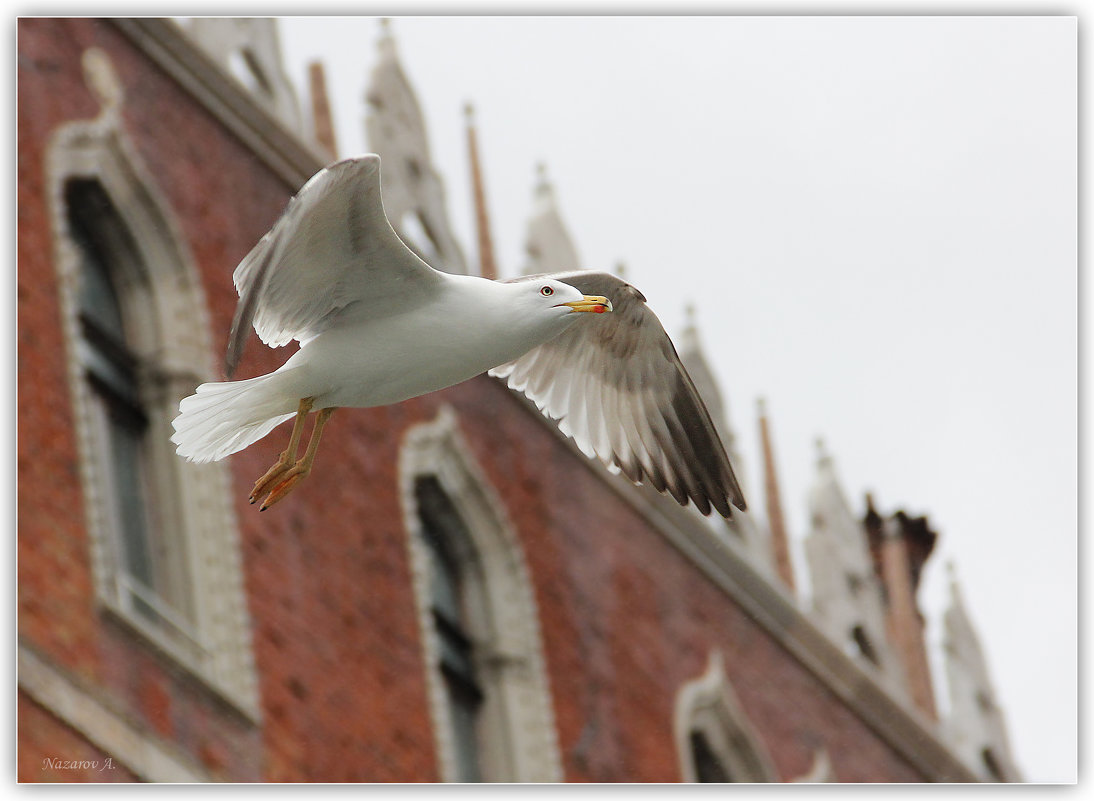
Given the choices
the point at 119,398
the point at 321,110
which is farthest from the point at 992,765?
the point at 119,398

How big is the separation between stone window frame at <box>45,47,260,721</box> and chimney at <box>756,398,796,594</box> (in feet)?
35.3

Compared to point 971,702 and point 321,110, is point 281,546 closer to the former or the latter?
point 321,110

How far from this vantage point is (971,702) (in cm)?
3378

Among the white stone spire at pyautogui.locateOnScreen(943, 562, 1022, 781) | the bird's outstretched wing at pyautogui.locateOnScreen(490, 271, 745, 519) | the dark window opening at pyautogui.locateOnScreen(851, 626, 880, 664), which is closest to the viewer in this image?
the bird's outstretched wing at pyautogui.locateOnScreen(490, 271, 745, 519)

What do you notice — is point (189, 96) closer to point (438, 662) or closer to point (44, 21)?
point (44, 21)

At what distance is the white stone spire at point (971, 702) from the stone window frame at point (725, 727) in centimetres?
539

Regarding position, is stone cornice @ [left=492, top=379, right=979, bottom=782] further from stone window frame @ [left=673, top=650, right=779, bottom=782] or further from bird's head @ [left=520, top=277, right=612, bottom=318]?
bird's head @ [left=520, top=277, right=612, bottom=318]

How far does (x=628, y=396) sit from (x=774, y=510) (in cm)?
1661

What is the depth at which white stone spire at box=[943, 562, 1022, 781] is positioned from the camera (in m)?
33.4

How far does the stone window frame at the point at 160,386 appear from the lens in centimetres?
2033

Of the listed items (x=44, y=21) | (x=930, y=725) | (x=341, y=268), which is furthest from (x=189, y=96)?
(x=930, y=725)

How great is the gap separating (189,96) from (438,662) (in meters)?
5.15

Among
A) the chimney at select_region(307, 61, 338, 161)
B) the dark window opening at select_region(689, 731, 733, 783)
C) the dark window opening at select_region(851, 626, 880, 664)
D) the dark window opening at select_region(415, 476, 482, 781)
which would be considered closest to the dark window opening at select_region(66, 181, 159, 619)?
the chimney at select_region(307, 61, 338, 161)

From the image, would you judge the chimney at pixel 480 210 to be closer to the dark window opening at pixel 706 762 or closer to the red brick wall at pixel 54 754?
the dark window opening at pixel 706 762
